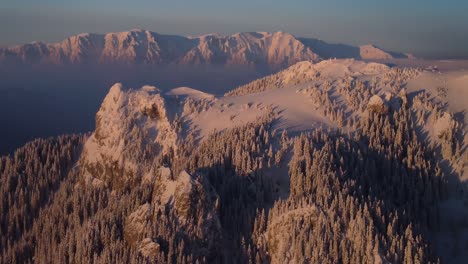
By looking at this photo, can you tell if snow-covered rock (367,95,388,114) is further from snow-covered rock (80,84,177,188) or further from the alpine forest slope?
snow-covered rock (80,84,177,188)

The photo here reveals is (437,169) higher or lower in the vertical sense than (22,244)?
higher

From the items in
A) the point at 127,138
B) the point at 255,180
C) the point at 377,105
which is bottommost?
the point at 127,138

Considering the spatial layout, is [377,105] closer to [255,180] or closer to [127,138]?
[255,180]

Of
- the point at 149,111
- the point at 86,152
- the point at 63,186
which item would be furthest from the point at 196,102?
the point at 63,186

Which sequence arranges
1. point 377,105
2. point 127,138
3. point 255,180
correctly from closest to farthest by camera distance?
point 255,180, point 377,105, point 127,138

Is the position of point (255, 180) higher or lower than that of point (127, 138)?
higher

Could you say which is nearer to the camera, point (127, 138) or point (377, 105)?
point (377, 105)

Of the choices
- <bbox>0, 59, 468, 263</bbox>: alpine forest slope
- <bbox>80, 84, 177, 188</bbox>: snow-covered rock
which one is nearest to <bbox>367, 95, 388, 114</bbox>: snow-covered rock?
<bbox>0, 59, 468, 263</bbox>: alpine forest slope

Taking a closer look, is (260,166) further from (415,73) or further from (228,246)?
(415,73)

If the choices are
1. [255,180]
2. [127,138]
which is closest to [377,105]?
[255,180]
